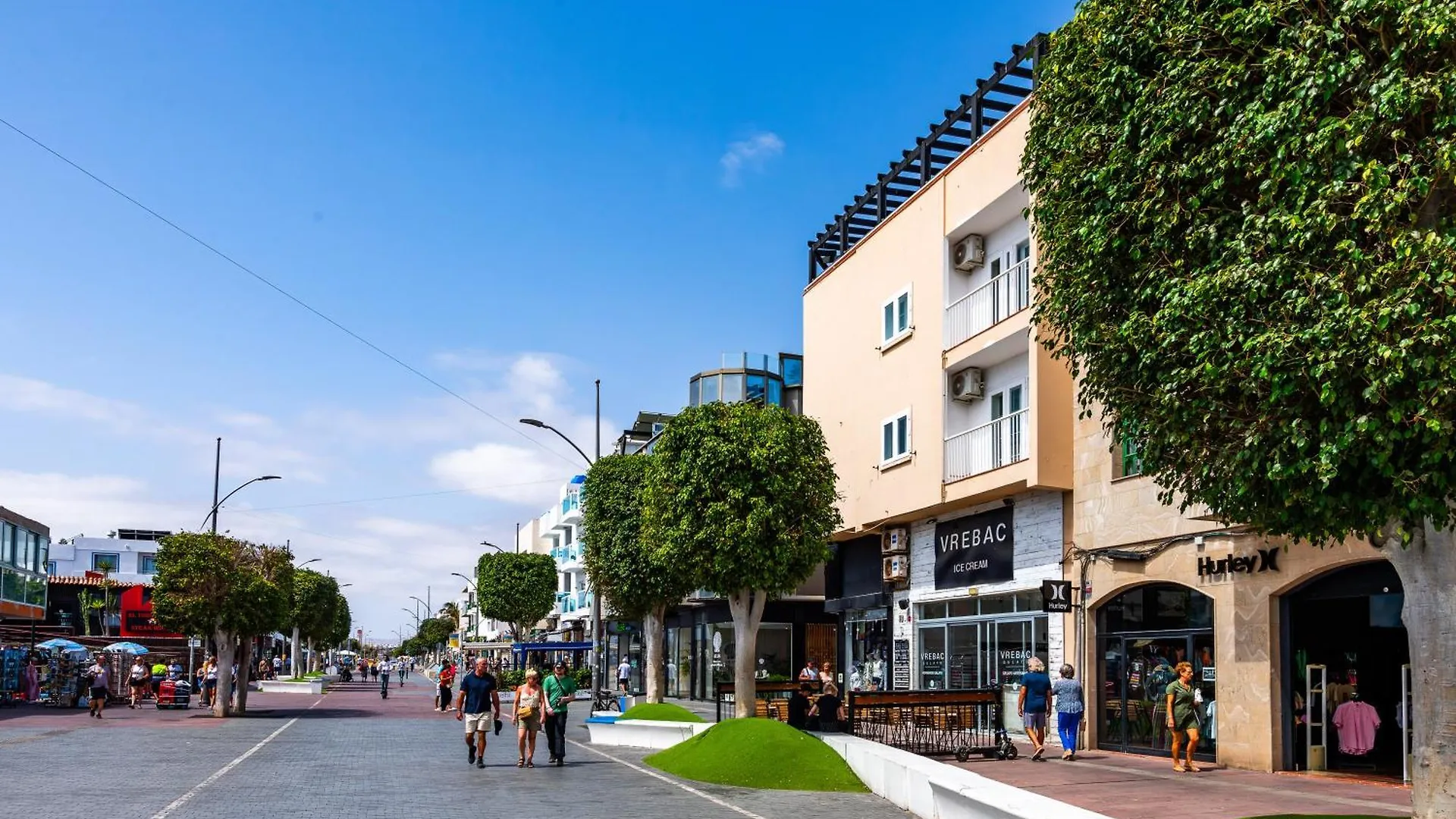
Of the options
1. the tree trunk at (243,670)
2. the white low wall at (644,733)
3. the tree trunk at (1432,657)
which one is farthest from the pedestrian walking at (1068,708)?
the tree trunk at (243,670)

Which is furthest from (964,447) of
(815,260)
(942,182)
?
(815,260)

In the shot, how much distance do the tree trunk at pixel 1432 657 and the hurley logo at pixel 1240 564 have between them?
27.0ft

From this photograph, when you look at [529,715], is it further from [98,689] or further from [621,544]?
[98,689]

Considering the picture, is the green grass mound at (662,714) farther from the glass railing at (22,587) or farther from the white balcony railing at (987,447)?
the glass railing at (22,587)

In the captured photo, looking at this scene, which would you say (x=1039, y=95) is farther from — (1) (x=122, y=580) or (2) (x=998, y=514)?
Result: (1) (x=122, y=580)

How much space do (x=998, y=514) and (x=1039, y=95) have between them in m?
14.6

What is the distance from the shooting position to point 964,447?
27.1 metres

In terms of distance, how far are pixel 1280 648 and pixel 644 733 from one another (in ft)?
39.6

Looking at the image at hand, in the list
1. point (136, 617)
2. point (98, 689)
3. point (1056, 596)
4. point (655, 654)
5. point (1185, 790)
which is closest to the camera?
point (1185, 790)

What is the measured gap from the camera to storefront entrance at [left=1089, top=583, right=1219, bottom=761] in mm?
20344

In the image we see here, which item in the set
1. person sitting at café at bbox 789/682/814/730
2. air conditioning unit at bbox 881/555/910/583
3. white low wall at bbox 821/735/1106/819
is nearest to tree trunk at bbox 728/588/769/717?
air conditioning unit at bbox 881/555/910/583

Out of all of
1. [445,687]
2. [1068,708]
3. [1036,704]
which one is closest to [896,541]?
[1036,704]

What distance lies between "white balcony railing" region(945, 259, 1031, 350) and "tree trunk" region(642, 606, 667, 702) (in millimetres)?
16663

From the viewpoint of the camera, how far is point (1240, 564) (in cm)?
1928
